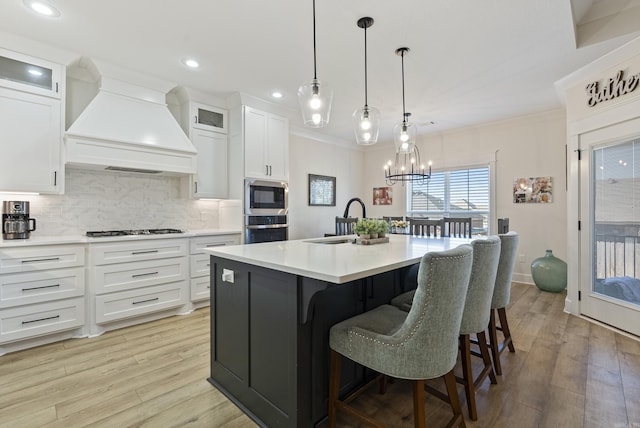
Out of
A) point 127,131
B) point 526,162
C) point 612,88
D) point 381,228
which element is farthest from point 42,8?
point 526,162

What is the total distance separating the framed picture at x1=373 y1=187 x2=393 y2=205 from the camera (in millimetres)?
6504

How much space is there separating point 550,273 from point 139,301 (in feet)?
17.2

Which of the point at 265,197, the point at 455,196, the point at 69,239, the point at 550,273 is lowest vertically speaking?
the point at 550,273

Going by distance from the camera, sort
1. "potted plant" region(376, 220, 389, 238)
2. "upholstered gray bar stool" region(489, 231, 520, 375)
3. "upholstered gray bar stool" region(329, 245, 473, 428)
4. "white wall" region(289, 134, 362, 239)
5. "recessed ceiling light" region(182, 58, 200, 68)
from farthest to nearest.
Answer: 1. "white wall" region(289, 134, 362, 239)
2. "recessed ceiling light" region(182, 58, 200, 68)
3. "potted plant" region(376, 220, 389, 238)
4. "upholstered gray bar stool" region(489, 231, 520, 375)
5. "upholstered gray bar stool" region(329, 245, 473, 428)

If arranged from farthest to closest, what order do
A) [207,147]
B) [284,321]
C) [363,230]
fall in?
1. [207,147]
2. [363,230]
3. [284,321]

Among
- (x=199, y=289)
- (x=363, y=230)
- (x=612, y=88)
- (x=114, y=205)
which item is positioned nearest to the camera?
(x=363, y=230)

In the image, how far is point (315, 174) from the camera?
19.1 ft

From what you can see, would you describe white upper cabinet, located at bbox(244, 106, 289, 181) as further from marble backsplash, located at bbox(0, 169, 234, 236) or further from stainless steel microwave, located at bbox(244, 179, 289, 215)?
marble backsplash, located at bbox(0, 169, 234, 236)

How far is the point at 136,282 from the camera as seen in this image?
10.3ft

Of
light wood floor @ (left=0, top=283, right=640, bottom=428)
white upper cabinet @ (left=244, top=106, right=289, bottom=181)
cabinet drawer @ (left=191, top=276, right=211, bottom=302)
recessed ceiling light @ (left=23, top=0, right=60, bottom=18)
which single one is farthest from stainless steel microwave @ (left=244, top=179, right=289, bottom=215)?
recessed ceiling light @ (left=23, top=0, right=60, bottom=18)

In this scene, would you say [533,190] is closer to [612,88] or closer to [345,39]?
[612,88]

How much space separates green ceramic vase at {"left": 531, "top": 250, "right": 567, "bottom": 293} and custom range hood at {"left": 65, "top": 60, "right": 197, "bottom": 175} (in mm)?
4943

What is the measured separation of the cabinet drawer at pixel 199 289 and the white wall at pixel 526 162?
4609mm

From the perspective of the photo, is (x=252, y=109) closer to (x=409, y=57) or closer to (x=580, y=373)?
(x=409, y=57)
